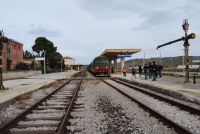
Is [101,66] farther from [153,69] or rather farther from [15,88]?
[15,88]

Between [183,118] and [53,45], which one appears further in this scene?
[53,45]

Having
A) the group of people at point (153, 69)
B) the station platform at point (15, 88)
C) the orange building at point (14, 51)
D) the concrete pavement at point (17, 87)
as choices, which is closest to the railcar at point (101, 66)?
the group of people at point (153, 69)

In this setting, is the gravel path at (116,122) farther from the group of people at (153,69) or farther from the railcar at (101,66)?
the railcar at (101,66)

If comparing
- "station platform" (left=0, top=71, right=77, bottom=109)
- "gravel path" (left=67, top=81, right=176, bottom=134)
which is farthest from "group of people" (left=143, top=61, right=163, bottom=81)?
"gravel path" (left=67, top=81, right=176, bottom=134)

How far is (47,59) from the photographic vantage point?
78.6 m

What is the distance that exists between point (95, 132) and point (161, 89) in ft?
29.8

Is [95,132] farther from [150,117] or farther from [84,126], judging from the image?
[150,117]

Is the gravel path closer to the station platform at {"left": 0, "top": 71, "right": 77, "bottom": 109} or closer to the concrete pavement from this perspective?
the station platform at {"left": 0, "top": 71, "right": 77, "bottom": 109}

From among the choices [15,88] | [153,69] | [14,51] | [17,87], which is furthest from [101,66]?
[14,51]

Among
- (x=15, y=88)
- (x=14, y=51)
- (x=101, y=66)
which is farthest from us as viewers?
(x=14, y=51)

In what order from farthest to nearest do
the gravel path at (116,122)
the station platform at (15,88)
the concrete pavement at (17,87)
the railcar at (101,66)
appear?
the railcar at (101,66), the concrete pavement at (17,87), the station platform at (15,88), the gravel path at (116,122)

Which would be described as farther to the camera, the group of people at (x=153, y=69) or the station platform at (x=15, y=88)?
the group of people at (x=153, y=69)

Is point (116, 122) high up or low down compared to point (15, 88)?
down

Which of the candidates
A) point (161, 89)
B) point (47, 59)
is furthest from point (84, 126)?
point (47, 59)
